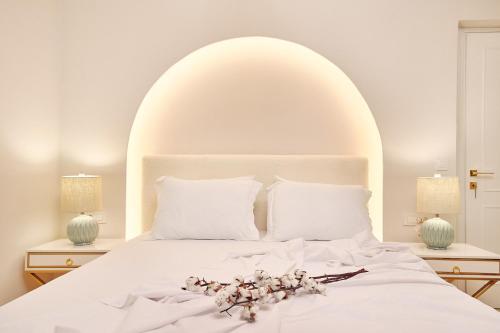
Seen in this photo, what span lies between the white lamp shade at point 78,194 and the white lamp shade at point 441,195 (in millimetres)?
2272

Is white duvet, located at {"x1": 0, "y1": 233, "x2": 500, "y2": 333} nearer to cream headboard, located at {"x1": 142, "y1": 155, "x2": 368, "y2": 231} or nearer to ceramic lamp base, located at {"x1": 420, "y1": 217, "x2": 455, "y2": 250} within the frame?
ceramic lamp base, located at {"x1": 420, "y1": 217, "x2": 455, "y2": 250}

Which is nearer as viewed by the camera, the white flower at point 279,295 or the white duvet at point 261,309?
the white duvet at point 261,309

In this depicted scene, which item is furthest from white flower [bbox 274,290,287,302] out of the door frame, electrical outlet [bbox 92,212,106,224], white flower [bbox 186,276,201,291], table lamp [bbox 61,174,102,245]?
the door frame

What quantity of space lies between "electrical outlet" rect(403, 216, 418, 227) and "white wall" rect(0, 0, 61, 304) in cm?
262

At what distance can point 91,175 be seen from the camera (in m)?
3.20

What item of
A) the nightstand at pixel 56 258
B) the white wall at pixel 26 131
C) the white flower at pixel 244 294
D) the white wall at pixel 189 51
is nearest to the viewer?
the white flower at pixel 244 294

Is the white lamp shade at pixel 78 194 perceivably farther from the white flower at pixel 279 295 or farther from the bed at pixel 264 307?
the white flower at pixel 279 295

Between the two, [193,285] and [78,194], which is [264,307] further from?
[78,194]

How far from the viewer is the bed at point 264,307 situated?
1246mm

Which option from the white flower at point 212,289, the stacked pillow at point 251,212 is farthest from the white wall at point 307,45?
the white flower at point 212,289

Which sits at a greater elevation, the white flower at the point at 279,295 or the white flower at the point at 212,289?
the white flower at the point at 212,289

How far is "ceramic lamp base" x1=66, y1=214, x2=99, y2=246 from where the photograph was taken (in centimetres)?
285

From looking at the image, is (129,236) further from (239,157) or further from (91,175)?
(239,157)

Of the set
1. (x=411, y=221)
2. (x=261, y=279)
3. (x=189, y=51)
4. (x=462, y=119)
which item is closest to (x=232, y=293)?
(x=261, y=279)
